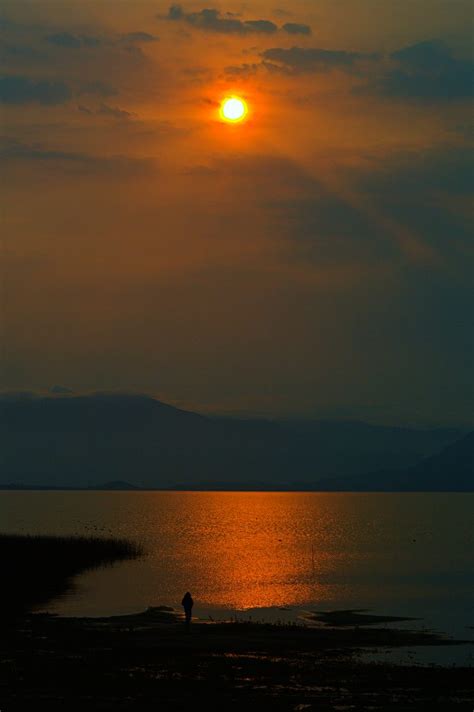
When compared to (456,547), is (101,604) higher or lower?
lower

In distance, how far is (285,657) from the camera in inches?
1757

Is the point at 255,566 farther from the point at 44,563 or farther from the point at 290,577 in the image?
the point at 44,563

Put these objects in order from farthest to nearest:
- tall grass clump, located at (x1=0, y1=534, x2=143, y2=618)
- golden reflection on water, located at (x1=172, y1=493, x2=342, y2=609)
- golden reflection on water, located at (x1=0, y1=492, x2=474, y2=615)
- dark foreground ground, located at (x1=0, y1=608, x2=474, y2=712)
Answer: golden reflection on water, located at (x1=172, y1=493, x2=342, y2=609), golden reflection on water, located at (x1=0, y1=492, x2=474, y2=615), tall grass clump, located at (x1=0, y1=534, x2=143, y2=618), dark foreground ground, located at (x1=0, y1=608, x2=474, y2=712)

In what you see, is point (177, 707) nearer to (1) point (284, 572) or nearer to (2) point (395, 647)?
(2) point (395, 647)

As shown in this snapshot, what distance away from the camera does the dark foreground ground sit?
34750mm

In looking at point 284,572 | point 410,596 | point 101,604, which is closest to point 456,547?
point 284,572

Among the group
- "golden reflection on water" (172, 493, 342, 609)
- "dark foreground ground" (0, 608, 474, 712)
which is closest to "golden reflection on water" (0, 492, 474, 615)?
"golden reflection on water" (172, 493, 342, 609)

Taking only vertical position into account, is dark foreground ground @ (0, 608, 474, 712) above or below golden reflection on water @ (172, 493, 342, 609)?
below

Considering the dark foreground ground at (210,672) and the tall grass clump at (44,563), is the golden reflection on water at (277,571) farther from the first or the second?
the dark foreground ground at (210,672)

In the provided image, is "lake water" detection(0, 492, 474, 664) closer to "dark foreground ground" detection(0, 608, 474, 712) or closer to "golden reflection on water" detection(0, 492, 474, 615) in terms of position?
"golden reflection on water" detection(0, 492, 474, 615)

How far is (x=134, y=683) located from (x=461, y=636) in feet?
83.4

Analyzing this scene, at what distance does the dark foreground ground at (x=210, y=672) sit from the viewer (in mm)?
34750

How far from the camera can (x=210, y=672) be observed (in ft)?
131

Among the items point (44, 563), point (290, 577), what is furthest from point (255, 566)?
point (44, 563)
